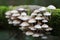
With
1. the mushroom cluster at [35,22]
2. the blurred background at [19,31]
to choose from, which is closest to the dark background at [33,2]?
the blurred background at [19,31]

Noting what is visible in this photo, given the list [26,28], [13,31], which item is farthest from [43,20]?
[13,31]

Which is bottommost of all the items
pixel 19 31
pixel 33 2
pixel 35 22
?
pixel 19 31

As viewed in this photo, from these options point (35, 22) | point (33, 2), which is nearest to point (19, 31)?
point (35, 22)

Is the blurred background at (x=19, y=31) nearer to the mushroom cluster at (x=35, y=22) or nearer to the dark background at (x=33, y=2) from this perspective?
the dark background at (x=33, y=2)

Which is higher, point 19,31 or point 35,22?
point 35,22

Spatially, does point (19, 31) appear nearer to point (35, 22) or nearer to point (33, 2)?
point (35, 22)

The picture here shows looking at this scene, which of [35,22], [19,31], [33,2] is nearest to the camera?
[35,22]

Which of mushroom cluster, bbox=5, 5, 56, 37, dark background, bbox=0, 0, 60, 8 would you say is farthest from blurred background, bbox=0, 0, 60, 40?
mushroom cluster, bbox=5, 5, 56, 37

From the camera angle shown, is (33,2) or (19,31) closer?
(19,31)

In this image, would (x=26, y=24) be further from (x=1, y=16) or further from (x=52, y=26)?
(x=1, y=16)

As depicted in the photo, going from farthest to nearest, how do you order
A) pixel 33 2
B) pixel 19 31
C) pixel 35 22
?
1. pixel 33 2
2. pixel 19 31
3. pixel 35 22

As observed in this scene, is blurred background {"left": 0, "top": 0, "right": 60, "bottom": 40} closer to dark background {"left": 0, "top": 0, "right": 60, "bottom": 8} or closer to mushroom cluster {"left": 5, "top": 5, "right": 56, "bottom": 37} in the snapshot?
dark background {"left": 0, "top": 0, "right": 60, "bottom": 8}
